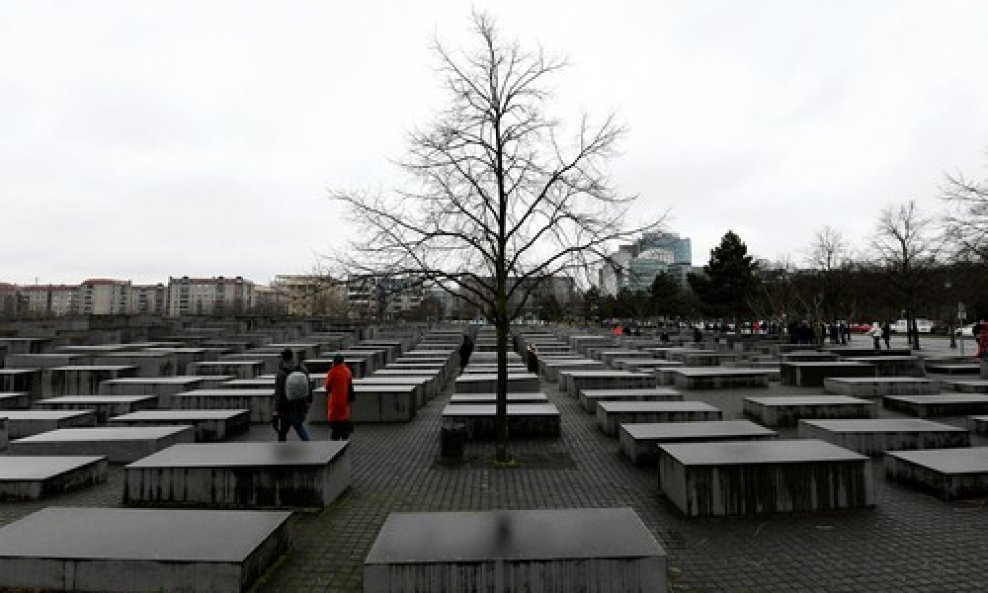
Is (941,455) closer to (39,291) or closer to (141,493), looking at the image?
(141,493)

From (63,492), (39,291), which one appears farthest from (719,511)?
(39,291)

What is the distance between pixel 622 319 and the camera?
9550 cm

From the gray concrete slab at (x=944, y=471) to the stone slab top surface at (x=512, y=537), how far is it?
4909 millimetres

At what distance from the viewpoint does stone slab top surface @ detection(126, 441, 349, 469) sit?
771 cm

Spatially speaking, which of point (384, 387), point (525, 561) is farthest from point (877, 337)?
point (525, 561)

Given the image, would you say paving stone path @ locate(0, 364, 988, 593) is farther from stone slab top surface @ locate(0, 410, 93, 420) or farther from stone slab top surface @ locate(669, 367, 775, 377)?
stone slab top surface @ locate(669, 367, 775, 377)

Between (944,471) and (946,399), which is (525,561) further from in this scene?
(946,399)

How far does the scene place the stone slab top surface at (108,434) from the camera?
988 centimetres

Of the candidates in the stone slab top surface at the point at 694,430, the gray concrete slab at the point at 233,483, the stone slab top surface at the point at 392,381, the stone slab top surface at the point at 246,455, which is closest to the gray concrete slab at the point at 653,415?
the stone slab top surface at the point at 694,430

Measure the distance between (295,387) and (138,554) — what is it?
16.8 feet

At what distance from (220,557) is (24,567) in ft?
5.78

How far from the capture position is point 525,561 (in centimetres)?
478

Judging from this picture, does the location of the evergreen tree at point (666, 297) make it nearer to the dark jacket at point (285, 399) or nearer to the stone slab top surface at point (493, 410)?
the stone slab top surface at point (493, 410)

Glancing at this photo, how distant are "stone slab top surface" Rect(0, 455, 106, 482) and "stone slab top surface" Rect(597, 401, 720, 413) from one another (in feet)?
32.2
